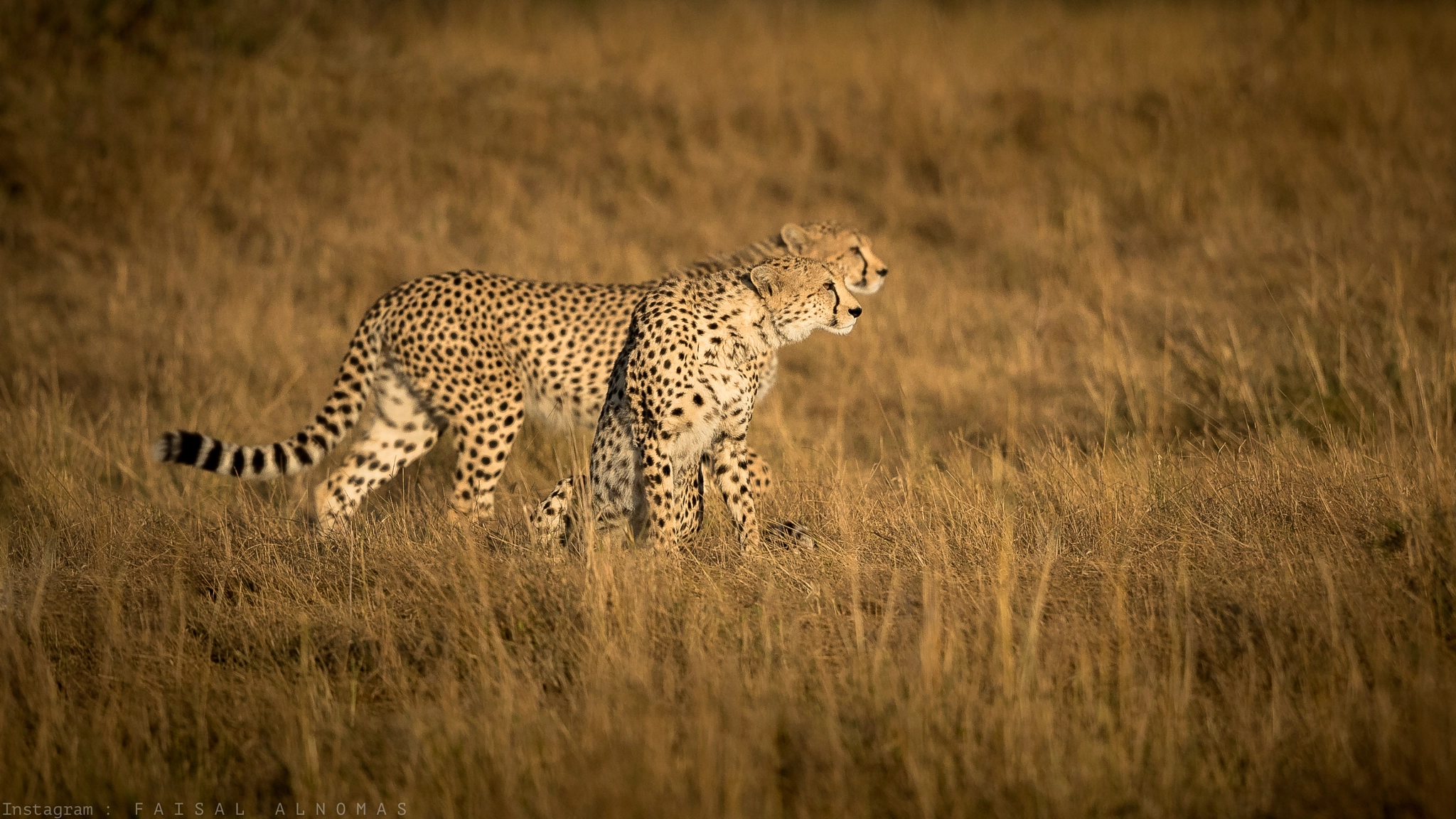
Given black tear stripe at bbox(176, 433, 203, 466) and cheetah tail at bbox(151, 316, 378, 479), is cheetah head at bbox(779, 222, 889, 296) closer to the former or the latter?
cheetah tail at bbox(151, 316, 378, 479)

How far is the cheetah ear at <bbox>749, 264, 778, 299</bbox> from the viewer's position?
12.9ft

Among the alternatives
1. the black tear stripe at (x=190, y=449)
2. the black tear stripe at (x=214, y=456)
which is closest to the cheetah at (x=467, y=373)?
the black tear stripe at (x=214, y=456)

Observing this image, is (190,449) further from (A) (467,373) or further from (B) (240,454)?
(A) (467,373)

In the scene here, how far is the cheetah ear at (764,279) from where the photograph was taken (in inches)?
154

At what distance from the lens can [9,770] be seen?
2.59 m

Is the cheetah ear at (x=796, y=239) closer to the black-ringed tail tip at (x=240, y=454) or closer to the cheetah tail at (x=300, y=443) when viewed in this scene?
the cheetah tail at (x=300, y=443)

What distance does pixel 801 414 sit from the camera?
561cm

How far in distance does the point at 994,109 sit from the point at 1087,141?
0.78 m

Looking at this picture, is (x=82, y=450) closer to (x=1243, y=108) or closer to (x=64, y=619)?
(x=64, y=619)

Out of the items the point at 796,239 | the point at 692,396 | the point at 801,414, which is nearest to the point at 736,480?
the point at 692,396

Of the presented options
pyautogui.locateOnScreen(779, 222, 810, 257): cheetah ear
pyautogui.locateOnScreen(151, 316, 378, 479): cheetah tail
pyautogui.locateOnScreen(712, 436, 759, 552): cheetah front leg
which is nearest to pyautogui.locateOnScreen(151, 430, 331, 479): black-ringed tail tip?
pyautogui.locateOnScreen(151, 316, 378, 479): cheetah tail

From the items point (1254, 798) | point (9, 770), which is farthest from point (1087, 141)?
point (9, 770)

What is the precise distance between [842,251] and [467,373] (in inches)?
59.9

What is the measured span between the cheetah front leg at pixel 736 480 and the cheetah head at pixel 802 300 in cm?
39
